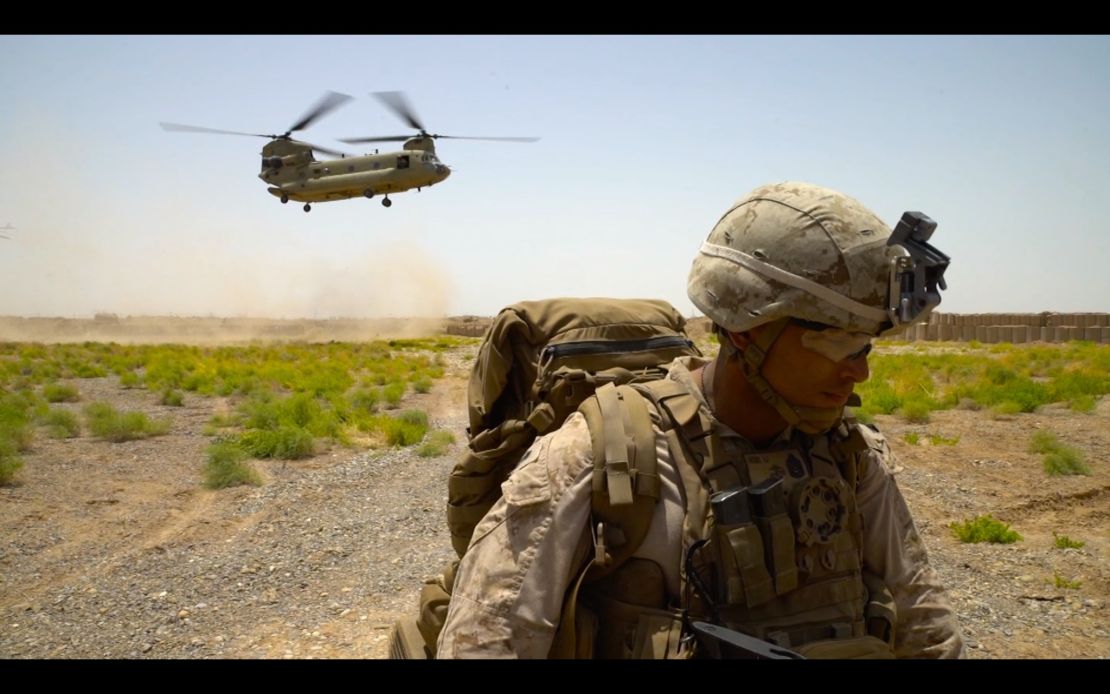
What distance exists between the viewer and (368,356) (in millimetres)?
40219

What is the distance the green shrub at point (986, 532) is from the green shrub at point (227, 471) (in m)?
9.35

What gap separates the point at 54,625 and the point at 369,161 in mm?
26027

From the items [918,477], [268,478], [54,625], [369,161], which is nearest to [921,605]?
[54,625]

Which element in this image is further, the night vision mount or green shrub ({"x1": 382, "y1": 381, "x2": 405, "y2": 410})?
green shrub ({"x1": 382, "y1": 381, "x2": 405, "y2": 410})

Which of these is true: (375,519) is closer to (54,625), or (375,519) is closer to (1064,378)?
(54,625)

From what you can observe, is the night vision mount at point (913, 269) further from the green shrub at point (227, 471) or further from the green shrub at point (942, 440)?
the green shrub at point (942, 440)

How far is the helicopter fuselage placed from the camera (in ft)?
101

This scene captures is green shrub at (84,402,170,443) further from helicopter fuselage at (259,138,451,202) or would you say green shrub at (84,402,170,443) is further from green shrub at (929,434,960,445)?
helicopter fuselage at (259,138,451,202)

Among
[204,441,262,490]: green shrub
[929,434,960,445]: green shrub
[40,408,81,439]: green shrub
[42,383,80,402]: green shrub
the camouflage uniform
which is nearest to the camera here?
the camouflage uniform

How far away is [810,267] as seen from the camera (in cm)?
215

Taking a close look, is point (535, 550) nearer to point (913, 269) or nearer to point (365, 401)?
point (913, 269)

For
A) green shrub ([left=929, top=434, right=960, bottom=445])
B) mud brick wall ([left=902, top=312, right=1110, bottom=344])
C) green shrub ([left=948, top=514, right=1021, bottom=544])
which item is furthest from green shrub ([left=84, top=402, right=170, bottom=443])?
mud brick wall ([left=902, top=312, right=1110, bottom=344])

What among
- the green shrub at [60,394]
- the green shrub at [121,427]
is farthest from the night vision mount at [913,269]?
the green shrub at [60,394]

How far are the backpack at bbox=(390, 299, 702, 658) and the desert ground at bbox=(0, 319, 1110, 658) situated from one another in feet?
12.4
